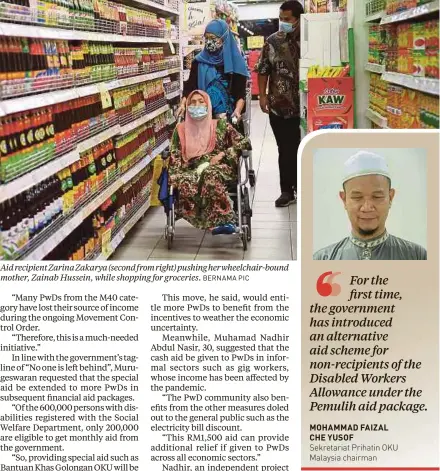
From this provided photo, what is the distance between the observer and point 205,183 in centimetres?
360

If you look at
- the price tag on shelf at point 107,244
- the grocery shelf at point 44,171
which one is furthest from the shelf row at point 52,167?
the price tag on shelf at point 107,244

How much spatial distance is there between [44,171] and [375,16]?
71.5 inches

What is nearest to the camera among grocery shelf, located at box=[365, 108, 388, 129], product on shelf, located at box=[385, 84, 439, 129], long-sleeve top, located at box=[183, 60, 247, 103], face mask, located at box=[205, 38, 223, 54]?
product on shelf, located at box=[385, 84, 439, 129]

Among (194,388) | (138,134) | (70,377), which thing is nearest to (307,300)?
(194,388)

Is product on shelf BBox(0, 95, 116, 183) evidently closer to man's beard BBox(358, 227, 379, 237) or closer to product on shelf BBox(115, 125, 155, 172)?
product on shelf BBox(115, 125, 155, 172)

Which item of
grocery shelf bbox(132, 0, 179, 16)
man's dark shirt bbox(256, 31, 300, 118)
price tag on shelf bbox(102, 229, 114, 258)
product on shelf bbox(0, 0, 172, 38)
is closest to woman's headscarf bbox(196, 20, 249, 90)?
man's dark shirt bbox(256, 31, 300, 118)

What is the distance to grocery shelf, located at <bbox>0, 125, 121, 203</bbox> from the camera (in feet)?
6.55

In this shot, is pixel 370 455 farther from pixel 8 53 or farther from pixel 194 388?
pixel 8 53

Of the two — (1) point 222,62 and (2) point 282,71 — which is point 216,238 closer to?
(1) point 222,62

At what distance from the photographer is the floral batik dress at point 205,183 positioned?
358 centimetres

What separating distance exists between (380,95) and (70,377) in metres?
2.05

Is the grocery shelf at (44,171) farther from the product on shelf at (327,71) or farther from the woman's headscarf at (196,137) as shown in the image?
the product on shelf at (327,71)

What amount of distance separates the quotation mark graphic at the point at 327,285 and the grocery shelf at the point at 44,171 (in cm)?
98

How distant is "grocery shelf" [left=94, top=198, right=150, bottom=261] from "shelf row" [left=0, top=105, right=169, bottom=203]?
0.49m
